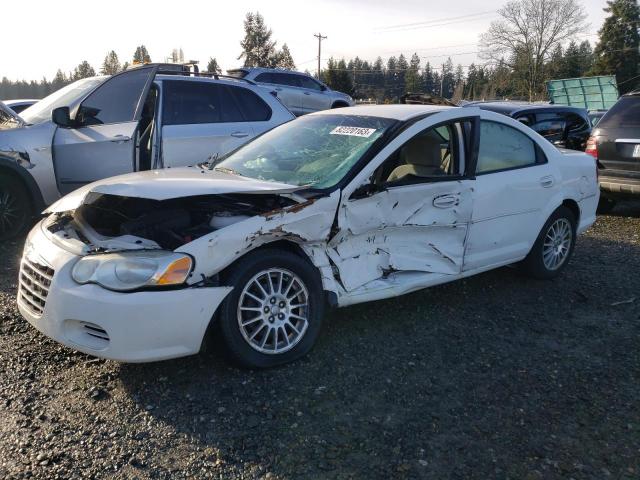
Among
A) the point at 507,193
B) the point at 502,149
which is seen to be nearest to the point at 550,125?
the point at 502,149

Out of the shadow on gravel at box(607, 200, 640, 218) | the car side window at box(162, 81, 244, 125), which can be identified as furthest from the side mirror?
the shadow on gravel at box(607, 200, 640, 218)

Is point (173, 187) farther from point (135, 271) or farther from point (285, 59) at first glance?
point (285, 59)

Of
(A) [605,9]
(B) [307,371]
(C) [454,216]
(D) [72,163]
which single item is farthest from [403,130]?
(A) [605,9]

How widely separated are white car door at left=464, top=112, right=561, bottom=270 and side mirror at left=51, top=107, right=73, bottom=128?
4.12 metres

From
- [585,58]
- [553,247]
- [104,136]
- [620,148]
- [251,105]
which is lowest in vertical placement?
[553,247]

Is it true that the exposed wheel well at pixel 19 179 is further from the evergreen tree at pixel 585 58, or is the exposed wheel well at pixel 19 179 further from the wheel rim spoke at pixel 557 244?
the evergreen tree at pixel 585 58

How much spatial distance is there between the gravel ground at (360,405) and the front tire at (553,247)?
81 cm

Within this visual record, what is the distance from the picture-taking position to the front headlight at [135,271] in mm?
3072

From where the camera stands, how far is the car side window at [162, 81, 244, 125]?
630 cm

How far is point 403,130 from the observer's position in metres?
4.12

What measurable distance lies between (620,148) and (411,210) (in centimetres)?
499

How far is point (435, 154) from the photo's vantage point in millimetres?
4578

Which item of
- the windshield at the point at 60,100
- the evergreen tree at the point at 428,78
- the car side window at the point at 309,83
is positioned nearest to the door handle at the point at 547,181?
the windshield at the point at 60,100

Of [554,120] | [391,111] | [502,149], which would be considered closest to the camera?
[391,111]
